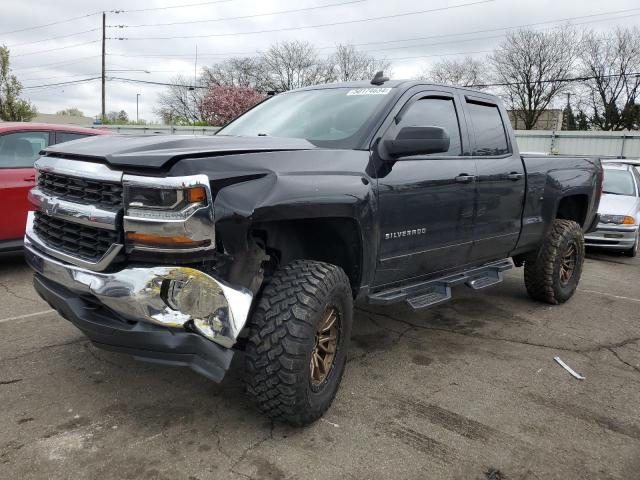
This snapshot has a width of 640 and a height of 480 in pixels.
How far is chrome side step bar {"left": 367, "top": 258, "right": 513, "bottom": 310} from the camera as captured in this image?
370 centimetres

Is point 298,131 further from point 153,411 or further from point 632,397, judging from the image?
point 632,397

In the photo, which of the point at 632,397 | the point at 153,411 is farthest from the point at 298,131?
the point at 632,397

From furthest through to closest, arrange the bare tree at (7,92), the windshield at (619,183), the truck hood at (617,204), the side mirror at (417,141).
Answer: the bare tree at (7,92)
the windshield at (619,183)
the truck hood at (617,204)
the side mirror at (417,141)

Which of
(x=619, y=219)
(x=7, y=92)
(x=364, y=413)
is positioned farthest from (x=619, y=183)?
(x=7, y=92)

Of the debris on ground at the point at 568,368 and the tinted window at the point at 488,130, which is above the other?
the tinted window at the point at 488,130

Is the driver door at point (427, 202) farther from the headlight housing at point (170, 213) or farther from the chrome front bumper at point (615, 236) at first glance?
the chrome front bumper at point (615, 236)

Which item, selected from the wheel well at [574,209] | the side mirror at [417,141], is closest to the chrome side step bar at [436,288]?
the side mirror at [417,141]

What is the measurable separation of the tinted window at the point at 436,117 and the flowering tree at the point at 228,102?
33.1 meters

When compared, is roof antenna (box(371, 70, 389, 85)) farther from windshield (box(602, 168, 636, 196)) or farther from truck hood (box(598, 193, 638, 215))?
windshield (box(602, 168, 636, 196))

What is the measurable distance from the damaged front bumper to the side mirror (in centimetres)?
134

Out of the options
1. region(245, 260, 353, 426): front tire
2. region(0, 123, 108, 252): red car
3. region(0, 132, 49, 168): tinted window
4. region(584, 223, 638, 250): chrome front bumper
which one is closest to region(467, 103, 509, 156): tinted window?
region(245, 260, 353, 426): front tire

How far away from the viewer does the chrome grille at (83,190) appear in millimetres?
2635

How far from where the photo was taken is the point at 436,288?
417 centimetres

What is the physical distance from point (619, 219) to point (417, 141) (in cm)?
746
